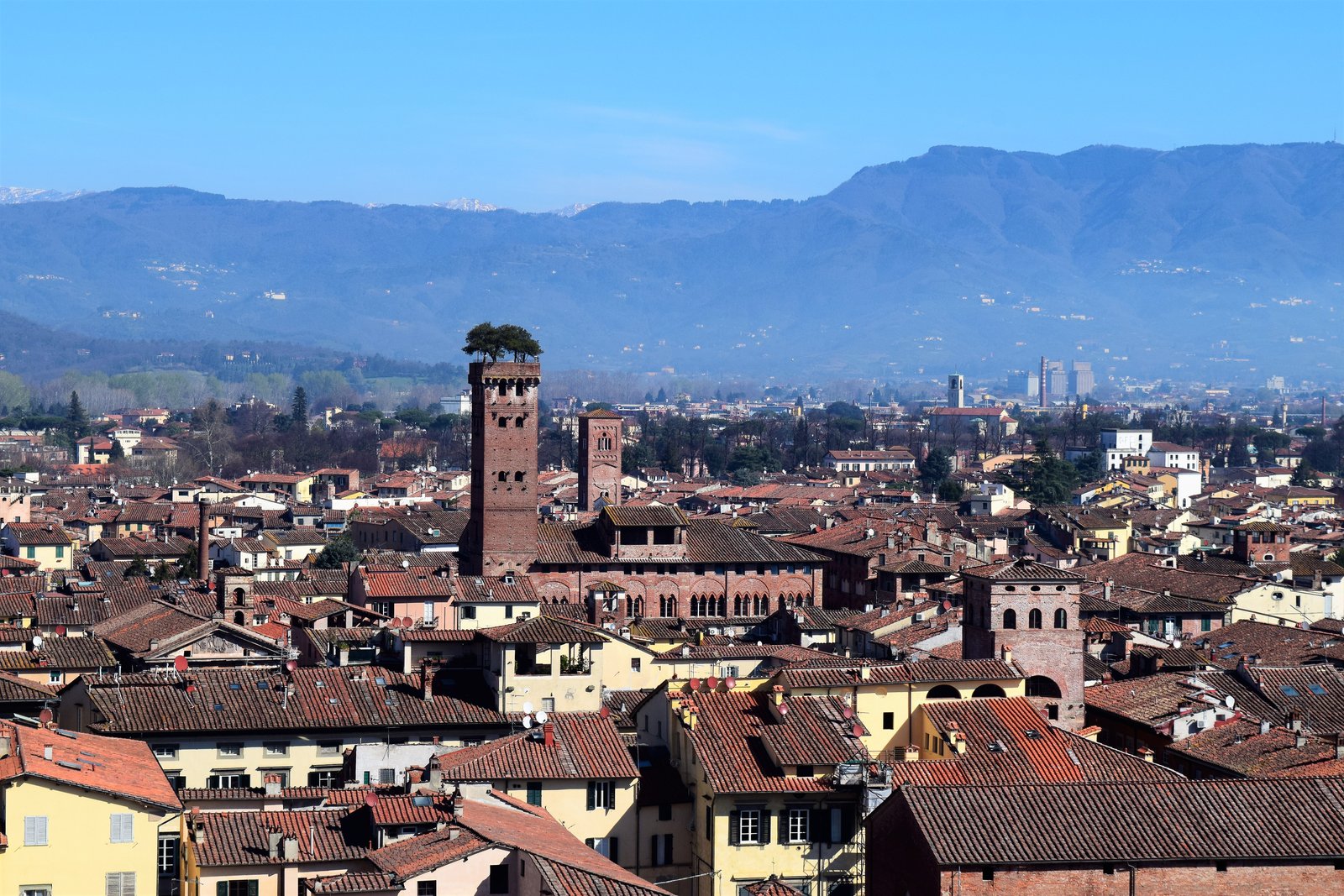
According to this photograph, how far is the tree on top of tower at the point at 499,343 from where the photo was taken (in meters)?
54.4

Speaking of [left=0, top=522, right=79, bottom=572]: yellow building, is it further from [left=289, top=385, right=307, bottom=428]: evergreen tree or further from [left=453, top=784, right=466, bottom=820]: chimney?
[left=289, top=385, right=307, bottom=428]: evergreen tree

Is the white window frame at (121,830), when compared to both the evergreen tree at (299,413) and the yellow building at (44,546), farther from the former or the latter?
the evergreen tree at (299,413)

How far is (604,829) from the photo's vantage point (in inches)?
922

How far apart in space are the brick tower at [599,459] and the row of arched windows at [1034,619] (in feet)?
139

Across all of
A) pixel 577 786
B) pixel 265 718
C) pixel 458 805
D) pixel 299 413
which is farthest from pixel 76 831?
pixel 299 413

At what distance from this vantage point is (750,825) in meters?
22.8

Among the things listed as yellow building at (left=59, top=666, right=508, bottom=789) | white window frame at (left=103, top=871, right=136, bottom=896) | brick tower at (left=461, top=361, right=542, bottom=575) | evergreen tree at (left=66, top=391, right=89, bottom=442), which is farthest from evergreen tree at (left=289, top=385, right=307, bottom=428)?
white window frame at (left=103, top=871, right=136, bottom=896)

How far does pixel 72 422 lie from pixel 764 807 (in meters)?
122

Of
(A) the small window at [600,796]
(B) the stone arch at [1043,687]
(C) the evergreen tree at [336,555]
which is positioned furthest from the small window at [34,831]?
(C) the evergreen tree at [336,555]

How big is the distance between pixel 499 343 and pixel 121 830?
115 feet

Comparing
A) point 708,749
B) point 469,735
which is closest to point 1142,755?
point 708,749

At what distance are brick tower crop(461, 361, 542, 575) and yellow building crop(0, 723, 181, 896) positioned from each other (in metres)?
30.6

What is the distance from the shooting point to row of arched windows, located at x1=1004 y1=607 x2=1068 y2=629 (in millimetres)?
32781

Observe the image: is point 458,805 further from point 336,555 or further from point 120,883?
point 336,555
